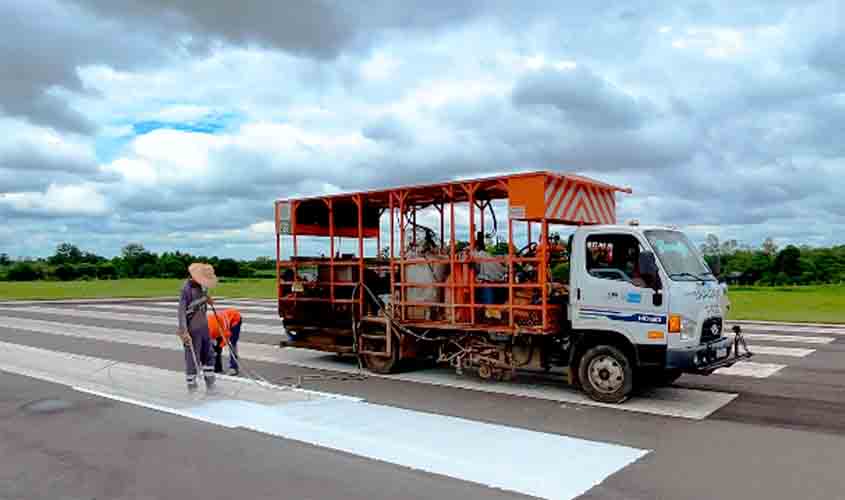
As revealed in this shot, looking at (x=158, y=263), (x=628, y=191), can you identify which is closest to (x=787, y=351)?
(x=628, y=191)

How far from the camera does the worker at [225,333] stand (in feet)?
38.7

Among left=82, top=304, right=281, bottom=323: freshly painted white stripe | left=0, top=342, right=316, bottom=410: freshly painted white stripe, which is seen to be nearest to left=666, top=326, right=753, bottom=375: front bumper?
left=0, top=342, right=316, bottom=410: freshly painted white stripe

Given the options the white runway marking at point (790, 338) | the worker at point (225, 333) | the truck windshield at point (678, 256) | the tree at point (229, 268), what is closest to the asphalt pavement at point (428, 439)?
the worker at point (225, 333)

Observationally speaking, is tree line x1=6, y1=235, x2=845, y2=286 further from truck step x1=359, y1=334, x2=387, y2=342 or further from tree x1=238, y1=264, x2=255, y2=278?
truck step x1=359, y1=334, x2=387, y2=342

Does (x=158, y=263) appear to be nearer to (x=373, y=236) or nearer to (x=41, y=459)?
(x=373, y=236)

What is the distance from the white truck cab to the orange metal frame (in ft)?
1.93

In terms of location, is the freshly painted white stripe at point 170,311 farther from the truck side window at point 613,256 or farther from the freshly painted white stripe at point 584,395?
the truck side window at point 613,256

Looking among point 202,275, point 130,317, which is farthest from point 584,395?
point 130,317

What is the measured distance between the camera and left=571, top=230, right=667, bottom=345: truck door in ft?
30.2

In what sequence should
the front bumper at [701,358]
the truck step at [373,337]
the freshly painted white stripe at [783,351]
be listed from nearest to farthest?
1. the front bumper at [701,358]
2. the truck step at [373,337]
3. the freshly painted white stripe at [783,351]

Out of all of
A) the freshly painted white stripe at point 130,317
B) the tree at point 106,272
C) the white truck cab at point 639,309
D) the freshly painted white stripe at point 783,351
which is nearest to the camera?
the white truck cab at point 639,309

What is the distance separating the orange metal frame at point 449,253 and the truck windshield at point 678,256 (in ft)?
4.61

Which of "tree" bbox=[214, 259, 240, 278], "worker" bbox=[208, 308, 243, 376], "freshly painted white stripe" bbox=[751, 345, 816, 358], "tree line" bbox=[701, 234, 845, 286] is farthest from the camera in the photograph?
"tree" bbox=[214, 259, 240, 278]

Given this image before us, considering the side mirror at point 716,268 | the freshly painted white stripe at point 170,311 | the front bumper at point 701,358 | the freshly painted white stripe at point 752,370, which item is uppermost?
the side mirror at point 716,268
